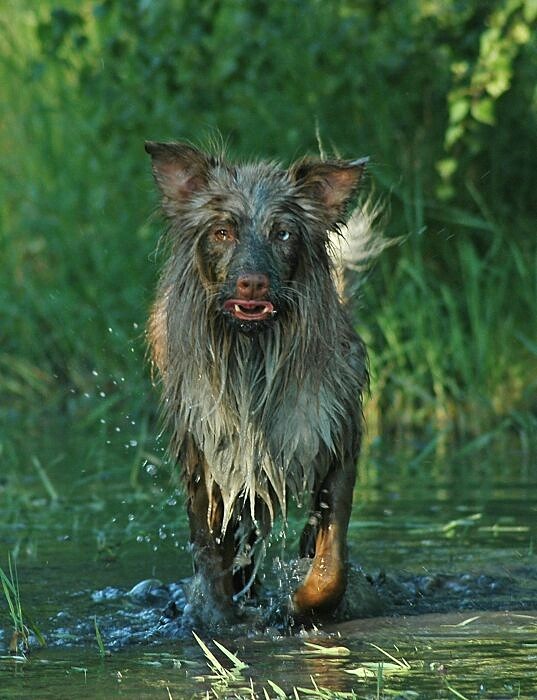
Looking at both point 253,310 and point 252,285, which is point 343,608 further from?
point 252,285

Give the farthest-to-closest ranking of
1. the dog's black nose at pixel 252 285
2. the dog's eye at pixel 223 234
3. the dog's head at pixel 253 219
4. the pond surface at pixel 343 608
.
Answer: the dog's eye at pixel 223 234 → the dog's head at pixel 253 219 → the dog's black nose at pixel 252 285 → the pond surface at pixel 343 608

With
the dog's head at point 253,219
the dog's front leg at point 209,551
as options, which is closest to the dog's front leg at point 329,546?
→ the dog's front leg at point 209,551

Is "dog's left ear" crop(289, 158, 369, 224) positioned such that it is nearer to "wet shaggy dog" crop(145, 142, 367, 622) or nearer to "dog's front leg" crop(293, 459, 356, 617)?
"wet shaggy dog" crop(145, 142, 367, 622)

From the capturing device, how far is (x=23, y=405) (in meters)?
11.8

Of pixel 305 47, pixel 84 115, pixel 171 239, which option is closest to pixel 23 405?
pixel 84 115

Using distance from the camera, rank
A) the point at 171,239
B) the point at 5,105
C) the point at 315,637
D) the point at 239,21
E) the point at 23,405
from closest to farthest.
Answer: the point at 315,637
the point at 171,239
the point at 239,21
the point at 23,405
the point at 5,105

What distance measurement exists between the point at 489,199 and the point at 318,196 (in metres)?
5.24

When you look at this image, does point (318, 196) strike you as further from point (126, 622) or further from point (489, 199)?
point (489, 199)

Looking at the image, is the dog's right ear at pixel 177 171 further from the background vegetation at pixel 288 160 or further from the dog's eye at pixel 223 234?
the background vegetation at pixel 288 160

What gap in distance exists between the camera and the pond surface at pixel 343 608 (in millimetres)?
4410

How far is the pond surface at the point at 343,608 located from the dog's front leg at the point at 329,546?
0.11 m

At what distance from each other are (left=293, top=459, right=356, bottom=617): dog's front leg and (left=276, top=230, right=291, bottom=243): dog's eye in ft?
2.87

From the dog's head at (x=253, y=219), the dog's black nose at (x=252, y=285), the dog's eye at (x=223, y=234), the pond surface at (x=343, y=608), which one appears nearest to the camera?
the pond surface at (x=343, y=608)

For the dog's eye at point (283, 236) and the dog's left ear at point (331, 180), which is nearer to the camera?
the dog's eye at point (283, 236)
